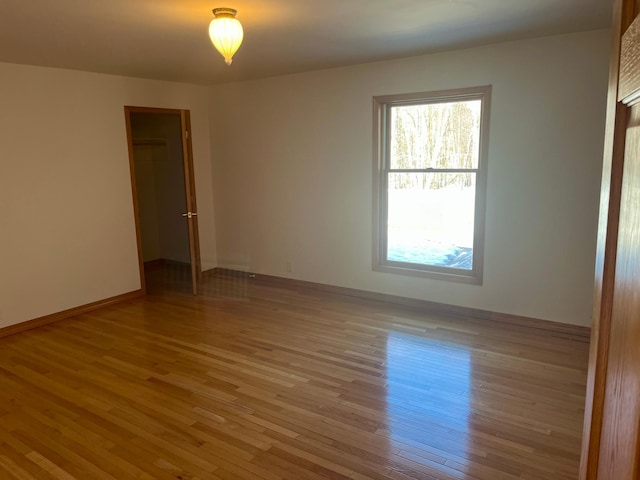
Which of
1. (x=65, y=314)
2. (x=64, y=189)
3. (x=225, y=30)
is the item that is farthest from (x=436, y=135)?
(x=65, y=314)

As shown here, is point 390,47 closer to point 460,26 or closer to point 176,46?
point 460,26

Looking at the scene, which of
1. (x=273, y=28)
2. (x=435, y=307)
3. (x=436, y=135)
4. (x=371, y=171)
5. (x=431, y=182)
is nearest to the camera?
(x=273, y=28)

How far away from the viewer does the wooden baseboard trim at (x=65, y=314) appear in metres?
4.23

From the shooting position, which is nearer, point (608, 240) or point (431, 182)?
point (608, 240)

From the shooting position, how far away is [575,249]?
3.84 m

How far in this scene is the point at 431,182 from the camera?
4512mm

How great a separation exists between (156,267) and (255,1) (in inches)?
195

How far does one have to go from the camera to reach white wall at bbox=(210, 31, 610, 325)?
3725 millimetres

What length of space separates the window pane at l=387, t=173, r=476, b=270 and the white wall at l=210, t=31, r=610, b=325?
219mm

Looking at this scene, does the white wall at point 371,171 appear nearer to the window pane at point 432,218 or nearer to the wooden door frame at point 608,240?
the window pane at point 432,218

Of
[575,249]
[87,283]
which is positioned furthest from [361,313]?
[87,283]

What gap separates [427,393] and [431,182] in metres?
2.21

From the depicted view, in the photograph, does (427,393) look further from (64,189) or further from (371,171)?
(64,189)

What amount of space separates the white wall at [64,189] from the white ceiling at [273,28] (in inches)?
13.3
